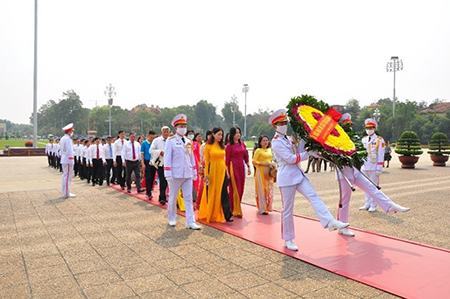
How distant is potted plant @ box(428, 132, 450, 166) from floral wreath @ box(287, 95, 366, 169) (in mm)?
18199

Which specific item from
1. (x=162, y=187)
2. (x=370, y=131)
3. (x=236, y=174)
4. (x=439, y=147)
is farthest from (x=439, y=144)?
(x=162, y=187)

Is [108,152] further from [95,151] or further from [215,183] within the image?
[215,183]

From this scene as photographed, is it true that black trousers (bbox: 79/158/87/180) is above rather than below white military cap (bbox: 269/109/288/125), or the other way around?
below

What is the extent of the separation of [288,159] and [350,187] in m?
1.50

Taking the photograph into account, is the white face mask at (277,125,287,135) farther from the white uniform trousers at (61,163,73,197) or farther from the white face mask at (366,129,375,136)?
the white uniform trousers at (61,163,73,197)

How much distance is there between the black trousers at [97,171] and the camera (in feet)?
42.1

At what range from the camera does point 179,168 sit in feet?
21.0

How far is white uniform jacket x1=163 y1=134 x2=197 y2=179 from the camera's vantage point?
639 cm

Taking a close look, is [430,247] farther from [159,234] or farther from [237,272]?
[159,234]

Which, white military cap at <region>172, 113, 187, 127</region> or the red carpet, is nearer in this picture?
the red carpet

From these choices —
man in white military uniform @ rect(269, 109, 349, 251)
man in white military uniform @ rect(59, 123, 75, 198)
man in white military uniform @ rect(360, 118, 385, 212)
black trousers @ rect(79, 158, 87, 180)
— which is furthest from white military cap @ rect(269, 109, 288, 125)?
black trousers @ rect(79, 158, 87, 180)

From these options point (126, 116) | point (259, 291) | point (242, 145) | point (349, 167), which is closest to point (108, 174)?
point (242, 145)

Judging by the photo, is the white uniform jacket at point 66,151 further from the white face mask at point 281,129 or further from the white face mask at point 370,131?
the white face mask at point 370,131

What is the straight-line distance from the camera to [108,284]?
392 cm
